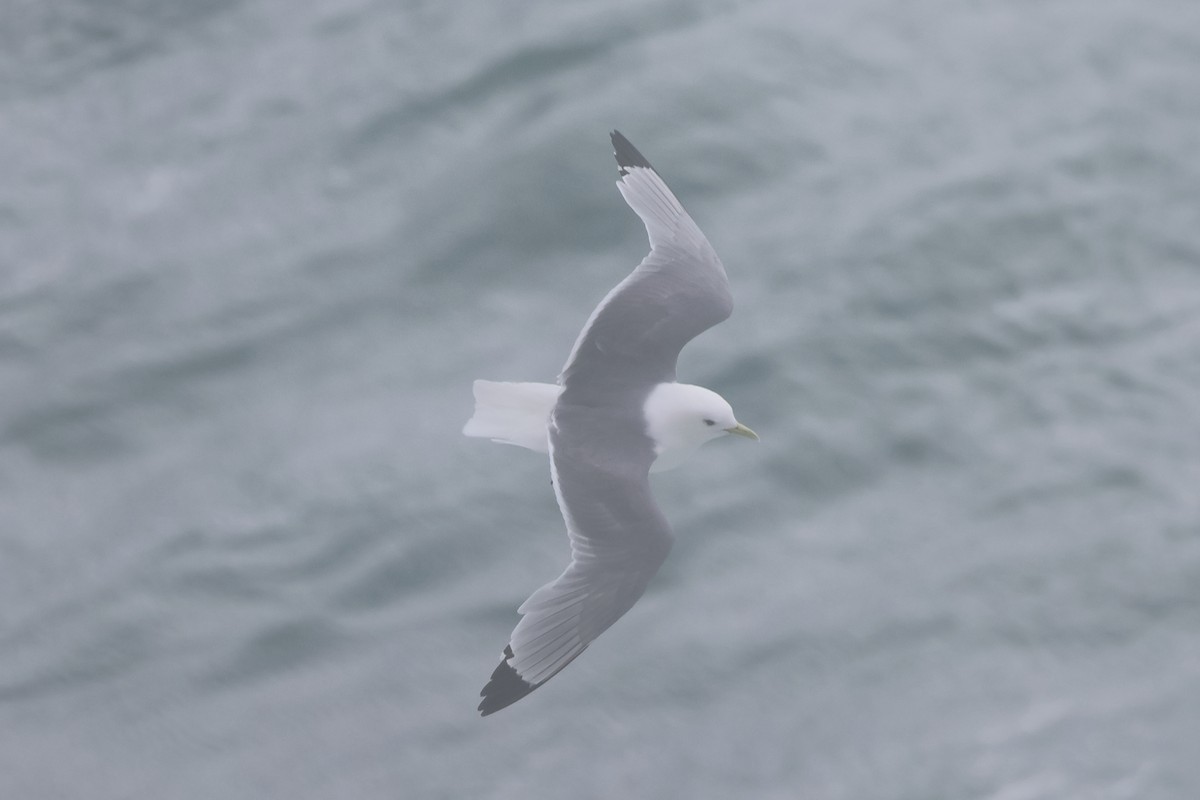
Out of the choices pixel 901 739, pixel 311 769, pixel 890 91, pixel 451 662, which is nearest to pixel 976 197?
pixel 890 91

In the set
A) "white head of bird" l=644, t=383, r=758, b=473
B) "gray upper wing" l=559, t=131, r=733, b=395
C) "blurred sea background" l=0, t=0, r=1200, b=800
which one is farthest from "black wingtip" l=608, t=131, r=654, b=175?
"blurred sea background" l=0, t=0, r=1200, b=800

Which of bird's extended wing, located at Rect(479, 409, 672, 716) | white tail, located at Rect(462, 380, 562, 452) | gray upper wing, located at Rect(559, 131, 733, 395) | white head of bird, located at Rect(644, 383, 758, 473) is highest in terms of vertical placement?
gray upper wing, located at Rect(559, 131, 733, 395)

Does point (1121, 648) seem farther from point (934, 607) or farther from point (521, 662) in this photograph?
point (521, 662)

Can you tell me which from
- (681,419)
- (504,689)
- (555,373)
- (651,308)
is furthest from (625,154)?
(504,689)

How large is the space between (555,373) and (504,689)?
401 centimetres

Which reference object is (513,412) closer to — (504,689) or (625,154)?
(504,689)

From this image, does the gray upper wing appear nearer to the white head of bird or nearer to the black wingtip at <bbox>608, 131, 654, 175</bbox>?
the black wingtip at <bbox>608, 131, 654, 175</bbox>

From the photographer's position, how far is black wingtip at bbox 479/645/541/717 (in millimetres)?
6227

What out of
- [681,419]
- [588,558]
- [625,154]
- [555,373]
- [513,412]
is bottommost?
[588,558]

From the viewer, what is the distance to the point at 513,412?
7.07 m

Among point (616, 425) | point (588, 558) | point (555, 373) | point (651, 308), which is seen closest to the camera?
point (588, 558)

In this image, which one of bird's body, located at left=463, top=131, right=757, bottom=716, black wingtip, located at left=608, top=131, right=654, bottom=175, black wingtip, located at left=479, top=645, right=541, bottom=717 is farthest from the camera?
black wingtip, located at left=608, top=131, right=654, bottom=175

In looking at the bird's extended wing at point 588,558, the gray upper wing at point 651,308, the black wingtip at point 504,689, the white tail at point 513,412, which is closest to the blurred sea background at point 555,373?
the gray upper wing at point 651,308

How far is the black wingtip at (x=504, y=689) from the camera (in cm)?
623
